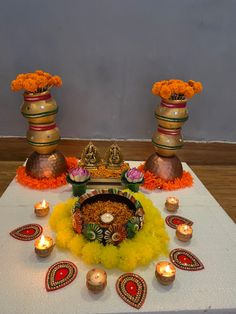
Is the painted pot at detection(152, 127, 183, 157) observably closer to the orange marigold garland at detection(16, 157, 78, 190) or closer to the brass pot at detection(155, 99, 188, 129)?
the brass pot at detection(155, 99, 188, 129)

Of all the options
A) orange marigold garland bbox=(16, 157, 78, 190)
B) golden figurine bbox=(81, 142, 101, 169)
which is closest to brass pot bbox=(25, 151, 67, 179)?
orange marigold garland bbox=(16, 157, 78, 190)

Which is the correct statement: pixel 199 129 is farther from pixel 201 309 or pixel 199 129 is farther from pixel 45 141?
pixel 201 309

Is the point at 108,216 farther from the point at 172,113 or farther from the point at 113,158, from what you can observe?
the point at 172,113

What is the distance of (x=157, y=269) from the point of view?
0.91m

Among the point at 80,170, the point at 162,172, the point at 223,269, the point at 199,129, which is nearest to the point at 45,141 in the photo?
the point at 80,170

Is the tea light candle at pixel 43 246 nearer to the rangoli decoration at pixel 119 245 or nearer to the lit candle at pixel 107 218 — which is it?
the rangoli decoration at pixel 119 245

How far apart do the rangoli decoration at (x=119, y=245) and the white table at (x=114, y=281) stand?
30mm

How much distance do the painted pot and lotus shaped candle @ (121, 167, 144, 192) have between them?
0.22 m

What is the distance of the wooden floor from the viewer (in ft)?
6.69

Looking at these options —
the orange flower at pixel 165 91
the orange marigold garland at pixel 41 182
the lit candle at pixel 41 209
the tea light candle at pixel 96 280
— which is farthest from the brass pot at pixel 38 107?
the tea light candle at pixel 96 280

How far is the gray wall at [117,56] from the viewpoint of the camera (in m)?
1.81

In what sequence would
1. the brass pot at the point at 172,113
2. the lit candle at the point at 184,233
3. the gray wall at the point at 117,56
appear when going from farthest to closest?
the gray wall at the point at 117,56
the brass pot at the point at 172,113
the lit candle at the point at 184,233

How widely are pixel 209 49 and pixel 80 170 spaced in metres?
1.25

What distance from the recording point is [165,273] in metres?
0.89
